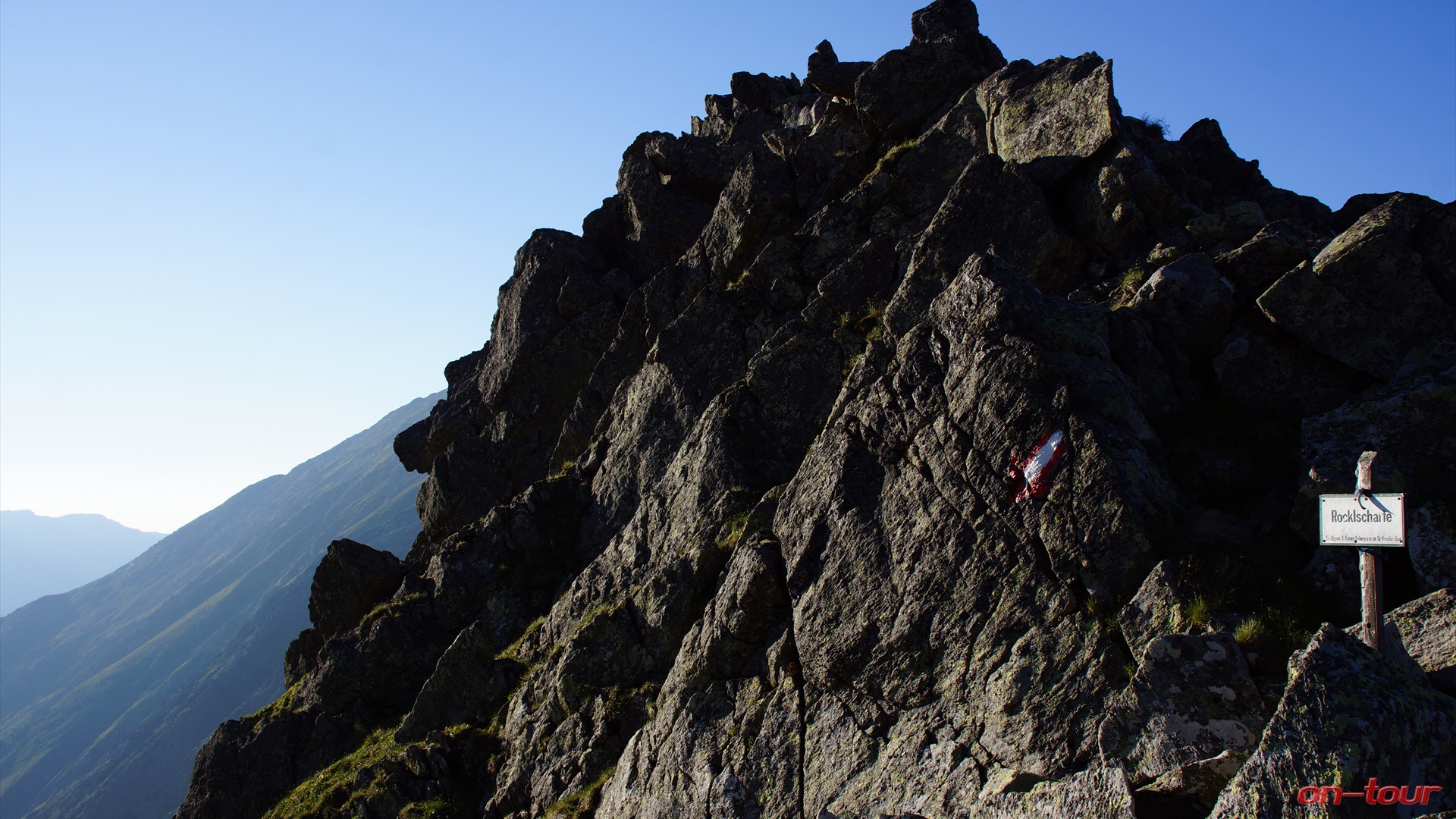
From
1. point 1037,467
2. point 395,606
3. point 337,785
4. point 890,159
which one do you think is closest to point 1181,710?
point 1037,467

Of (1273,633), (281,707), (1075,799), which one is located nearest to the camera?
(1075,799)

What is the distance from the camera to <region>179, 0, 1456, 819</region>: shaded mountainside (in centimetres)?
1397

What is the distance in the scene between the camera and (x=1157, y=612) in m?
14.4

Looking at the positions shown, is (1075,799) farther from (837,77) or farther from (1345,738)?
(837,77)

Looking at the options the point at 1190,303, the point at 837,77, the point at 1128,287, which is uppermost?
the point at 837,77

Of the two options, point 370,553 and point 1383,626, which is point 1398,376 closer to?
point 1383,626

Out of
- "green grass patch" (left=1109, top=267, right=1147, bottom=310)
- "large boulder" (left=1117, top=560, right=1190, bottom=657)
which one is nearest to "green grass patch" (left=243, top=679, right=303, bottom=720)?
"large boulder" (left=1117, top=560, right=1190, bottom=657)

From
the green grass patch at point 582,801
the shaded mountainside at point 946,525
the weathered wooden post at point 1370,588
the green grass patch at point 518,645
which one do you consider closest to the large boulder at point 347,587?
the shaded mountainside at point 946,525

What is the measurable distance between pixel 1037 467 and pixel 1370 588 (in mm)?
6070

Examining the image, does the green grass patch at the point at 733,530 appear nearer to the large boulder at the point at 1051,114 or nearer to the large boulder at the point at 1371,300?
the large boulder at the point at 1371,300

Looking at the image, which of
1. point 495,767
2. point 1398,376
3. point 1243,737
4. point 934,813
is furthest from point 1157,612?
point 495,767

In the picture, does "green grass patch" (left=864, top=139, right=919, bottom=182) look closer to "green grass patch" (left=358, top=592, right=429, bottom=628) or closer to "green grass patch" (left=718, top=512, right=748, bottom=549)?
"green grass patch" (left=718, top=512, right=748, bottom=549)

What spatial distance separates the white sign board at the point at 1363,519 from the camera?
11305 millimetres

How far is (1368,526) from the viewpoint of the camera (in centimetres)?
1164
